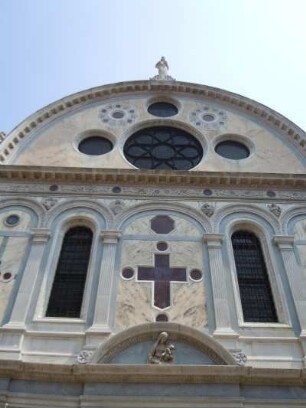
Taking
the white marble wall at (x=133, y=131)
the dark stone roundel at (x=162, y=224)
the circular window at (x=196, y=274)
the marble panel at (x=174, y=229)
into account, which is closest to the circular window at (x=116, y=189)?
the white marble wall at (x=133, y=131)

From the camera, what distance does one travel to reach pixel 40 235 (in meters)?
12.8

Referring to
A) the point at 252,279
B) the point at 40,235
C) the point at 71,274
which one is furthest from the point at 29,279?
the point at 252,279

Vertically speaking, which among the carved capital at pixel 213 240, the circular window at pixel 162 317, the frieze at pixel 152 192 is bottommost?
the circular window at pixel 162 317

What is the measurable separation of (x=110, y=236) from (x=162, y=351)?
3625 mm

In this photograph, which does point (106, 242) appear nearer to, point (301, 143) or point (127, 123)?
point (127, 123)

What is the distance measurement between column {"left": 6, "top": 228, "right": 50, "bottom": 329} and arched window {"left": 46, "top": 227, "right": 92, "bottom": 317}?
0.51 m

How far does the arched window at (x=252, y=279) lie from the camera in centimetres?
1159

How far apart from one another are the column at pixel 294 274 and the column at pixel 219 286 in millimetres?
1554

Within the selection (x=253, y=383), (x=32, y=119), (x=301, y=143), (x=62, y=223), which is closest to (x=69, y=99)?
(x=32, y=119)

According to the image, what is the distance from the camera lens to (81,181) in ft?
47.2

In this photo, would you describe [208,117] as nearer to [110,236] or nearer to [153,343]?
[110,236]

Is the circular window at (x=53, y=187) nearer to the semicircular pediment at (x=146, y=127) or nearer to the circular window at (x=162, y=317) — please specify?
the semicircular pediment at (x=146, y=127)

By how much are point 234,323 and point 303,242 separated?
335 centimetres

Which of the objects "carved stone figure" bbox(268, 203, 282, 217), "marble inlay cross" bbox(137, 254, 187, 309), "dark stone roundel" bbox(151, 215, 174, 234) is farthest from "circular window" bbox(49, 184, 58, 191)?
"carved stone figure" bbox(268, 203, 282, 217)
